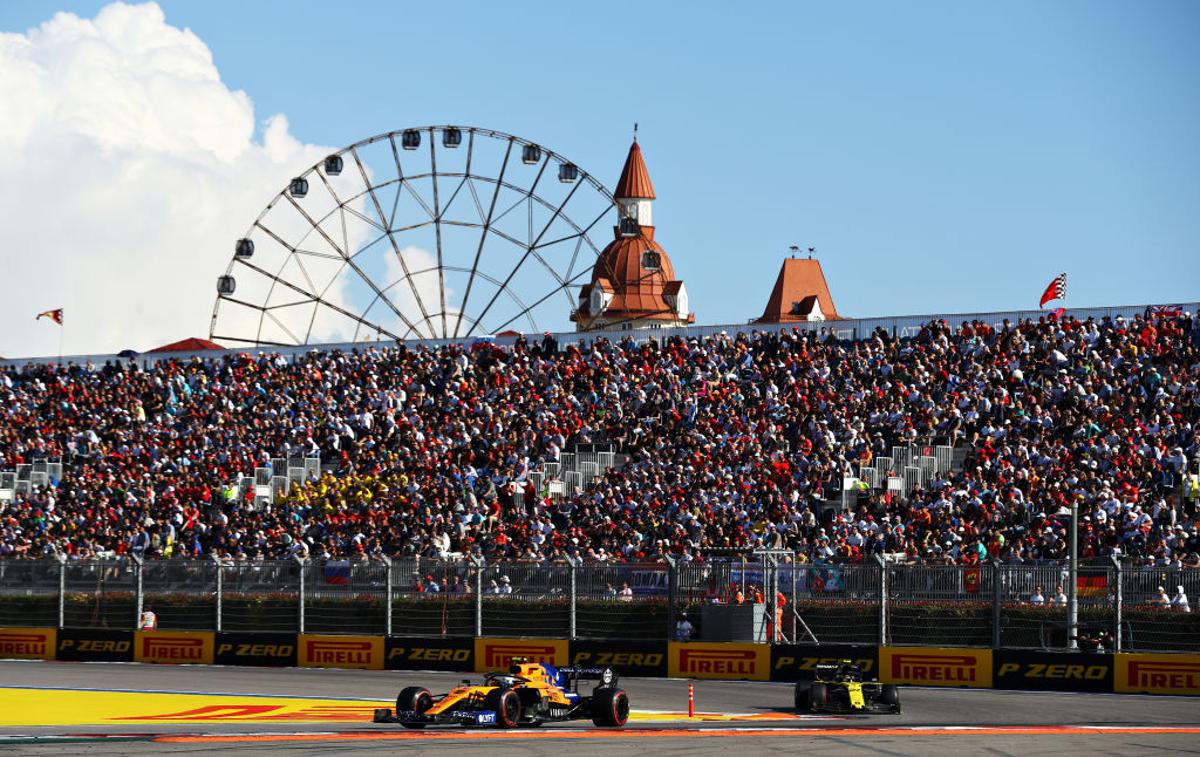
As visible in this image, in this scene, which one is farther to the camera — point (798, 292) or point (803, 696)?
point (798, 292)

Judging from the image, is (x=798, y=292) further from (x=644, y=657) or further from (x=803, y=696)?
(x=803, y=696)

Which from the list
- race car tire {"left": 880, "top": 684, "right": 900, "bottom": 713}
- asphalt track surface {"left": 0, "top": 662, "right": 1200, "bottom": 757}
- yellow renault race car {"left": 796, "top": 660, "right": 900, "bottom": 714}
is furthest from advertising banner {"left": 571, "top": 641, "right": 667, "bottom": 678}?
race car tire {"left": 880, "top": 684, "right": 900, "bottom": 713}

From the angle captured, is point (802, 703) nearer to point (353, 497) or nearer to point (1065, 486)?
point (1065, 486)

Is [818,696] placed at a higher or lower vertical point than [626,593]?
lower

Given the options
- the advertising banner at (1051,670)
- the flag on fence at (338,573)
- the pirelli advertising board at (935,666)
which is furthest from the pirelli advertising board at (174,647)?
the advertising banner at (1051,670)

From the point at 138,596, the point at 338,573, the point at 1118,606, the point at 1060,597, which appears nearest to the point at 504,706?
the point at 1060,597

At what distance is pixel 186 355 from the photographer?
55562 mm

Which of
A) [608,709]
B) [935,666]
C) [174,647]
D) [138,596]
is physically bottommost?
[174,647]

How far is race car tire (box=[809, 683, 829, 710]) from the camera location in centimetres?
2205

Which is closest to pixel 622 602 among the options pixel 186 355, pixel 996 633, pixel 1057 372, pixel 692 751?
pixel 996 633

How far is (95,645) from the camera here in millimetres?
34281

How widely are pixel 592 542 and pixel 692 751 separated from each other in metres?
21.0

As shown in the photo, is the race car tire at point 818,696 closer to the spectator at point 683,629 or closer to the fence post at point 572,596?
the spectator at point 683,629

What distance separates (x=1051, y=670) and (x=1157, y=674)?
1.57 metres
